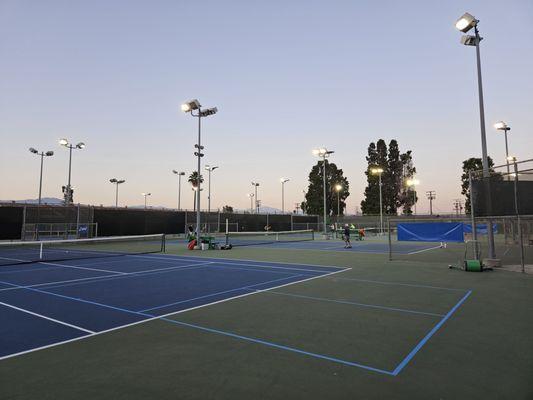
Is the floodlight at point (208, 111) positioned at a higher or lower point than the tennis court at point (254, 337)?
higher

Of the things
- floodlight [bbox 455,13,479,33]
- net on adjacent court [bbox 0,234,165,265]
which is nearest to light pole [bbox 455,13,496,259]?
floodlight [bbox 455,13,479,33]

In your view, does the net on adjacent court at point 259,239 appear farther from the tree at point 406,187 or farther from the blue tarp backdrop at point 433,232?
the tree at point 406,187

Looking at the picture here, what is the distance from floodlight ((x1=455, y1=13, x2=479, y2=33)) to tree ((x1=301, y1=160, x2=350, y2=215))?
76478 mm

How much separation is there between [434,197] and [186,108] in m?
97.1

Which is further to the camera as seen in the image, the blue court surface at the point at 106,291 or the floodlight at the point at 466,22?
the floodlight at the point at 466,22

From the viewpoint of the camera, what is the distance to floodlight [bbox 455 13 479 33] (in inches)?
565

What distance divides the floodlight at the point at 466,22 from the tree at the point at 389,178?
7501cm

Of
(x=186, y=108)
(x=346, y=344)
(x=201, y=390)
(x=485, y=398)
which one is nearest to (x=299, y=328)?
(x=346, y=344)

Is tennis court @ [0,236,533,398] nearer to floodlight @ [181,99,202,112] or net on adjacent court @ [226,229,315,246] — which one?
floodlight @ [181,99,202,112]

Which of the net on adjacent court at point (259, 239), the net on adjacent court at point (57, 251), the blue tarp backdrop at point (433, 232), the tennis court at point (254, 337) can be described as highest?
the blue tarp backdrop at point (433, 232)

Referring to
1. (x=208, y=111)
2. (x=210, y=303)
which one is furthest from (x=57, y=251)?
(x=210, y=303)

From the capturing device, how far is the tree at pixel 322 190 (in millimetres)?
93906

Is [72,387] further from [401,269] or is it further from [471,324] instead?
[401,269]

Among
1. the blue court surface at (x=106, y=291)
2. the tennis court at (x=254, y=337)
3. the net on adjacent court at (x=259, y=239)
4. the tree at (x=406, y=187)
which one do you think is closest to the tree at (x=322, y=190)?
the tree at (x=406, y=187)
